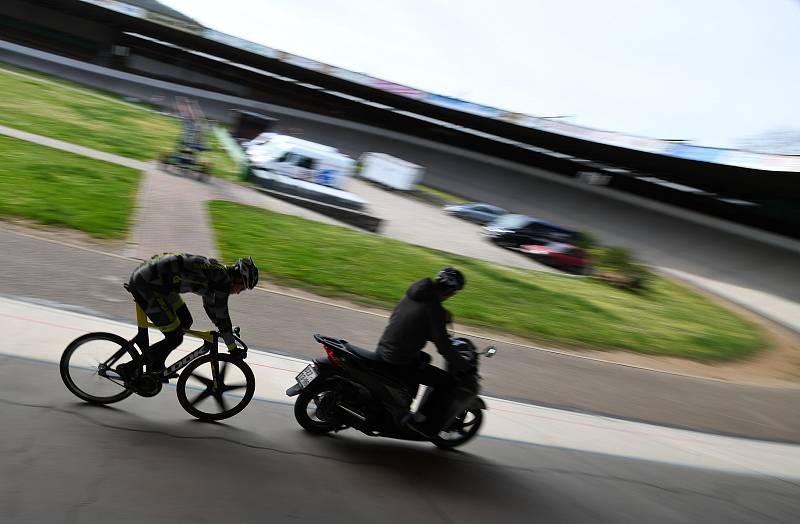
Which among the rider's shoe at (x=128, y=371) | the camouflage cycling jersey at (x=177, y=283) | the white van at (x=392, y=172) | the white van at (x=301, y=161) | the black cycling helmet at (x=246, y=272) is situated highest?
the white van at (x=392, y=172)

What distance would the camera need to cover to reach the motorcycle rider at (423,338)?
5.51 meters

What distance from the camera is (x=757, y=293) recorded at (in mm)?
24375

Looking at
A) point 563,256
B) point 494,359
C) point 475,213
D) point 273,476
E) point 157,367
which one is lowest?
point 273,476

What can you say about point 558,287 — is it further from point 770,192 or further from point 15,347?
point 770,192

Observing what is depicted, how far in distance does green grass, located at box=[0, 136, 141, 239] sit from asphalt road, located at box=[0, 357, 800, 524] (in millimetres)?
6261

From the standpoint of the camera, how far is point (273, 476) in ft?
16.1

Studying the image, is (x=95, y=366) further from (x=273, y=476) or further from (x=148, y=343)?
(x=273, y=476)

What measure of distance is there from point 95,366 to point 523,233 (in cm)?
1883

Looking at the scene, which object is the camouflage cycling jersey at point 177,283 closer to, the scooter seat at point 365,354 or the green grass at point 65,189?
the scooter seat at point 365,354

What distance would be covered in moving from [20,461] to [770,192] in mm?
34584

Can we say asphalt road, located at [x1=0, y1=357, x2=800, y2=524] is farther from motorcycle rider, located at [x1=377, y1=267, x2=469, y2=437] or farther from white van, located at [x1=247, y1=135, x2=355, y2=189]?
white van, located at [x1=247, y1=135, x2=355, y2=189]

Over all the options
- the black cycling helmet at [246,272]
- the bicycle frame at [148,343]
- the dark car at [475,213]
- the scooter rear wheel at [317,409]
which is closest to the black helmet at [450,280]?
the scooter rear wheel at [317,409]

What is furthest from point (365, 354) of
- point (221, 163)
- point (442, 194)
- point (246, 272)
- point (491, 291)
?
point (442, 194)

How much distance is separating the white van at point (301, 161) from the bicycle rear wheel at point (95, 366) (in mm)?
16217
